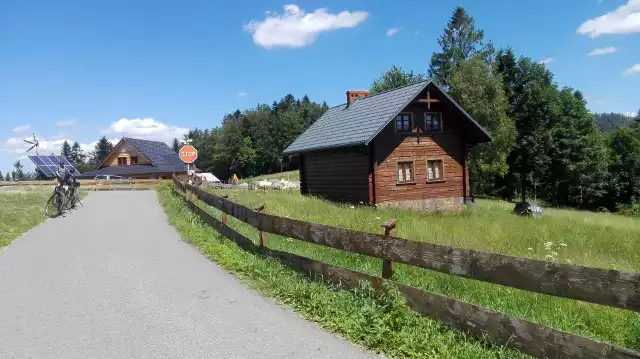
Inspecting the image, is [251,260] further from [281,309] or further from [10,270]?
[10,270]

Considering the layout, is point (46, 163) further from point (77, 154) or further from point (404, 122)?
point (77, 154)

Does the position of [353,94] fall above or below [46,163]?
above

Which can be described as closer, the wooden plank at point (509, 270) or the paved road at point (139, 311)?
the wooden plank at point (509, 270)

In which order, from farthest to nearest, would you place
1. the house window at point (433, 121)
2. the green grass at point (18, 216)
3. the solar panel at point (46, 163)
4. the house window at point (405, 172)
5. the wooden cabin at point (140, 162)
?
the wooden cabin at point (140, 162), the solar panel at point (46, 163), the house window at point (433, 121), the house window at point (405, 172), the green grass at point (18, 216)

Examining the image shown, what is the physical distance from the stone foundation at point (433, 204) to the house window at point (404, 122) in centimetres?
386

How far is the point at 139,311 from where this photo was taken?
5844 mm

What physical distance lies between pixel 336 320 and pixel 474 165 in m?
46.2

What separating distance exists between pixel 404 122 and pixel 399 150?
1626 millimetres

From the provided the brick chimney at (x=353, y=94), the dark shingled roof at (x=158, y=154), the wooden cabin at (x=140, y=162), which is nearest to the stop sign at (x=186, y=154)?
the brick chimney at (x=353, y=94)

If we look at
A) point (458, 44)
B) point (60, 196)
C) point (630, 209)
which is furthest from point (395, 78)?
point (60, 196)

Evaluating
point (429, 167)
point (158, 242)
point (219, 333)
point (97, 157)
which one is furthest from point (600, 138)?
point (97, 157)

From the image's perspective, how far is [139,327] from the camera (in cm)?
526

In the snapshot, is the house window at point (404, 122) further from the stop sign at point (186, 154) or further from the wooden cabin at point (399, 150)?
the stop sign at point (186, 154)

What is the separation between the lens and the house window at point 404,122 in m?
25.7
